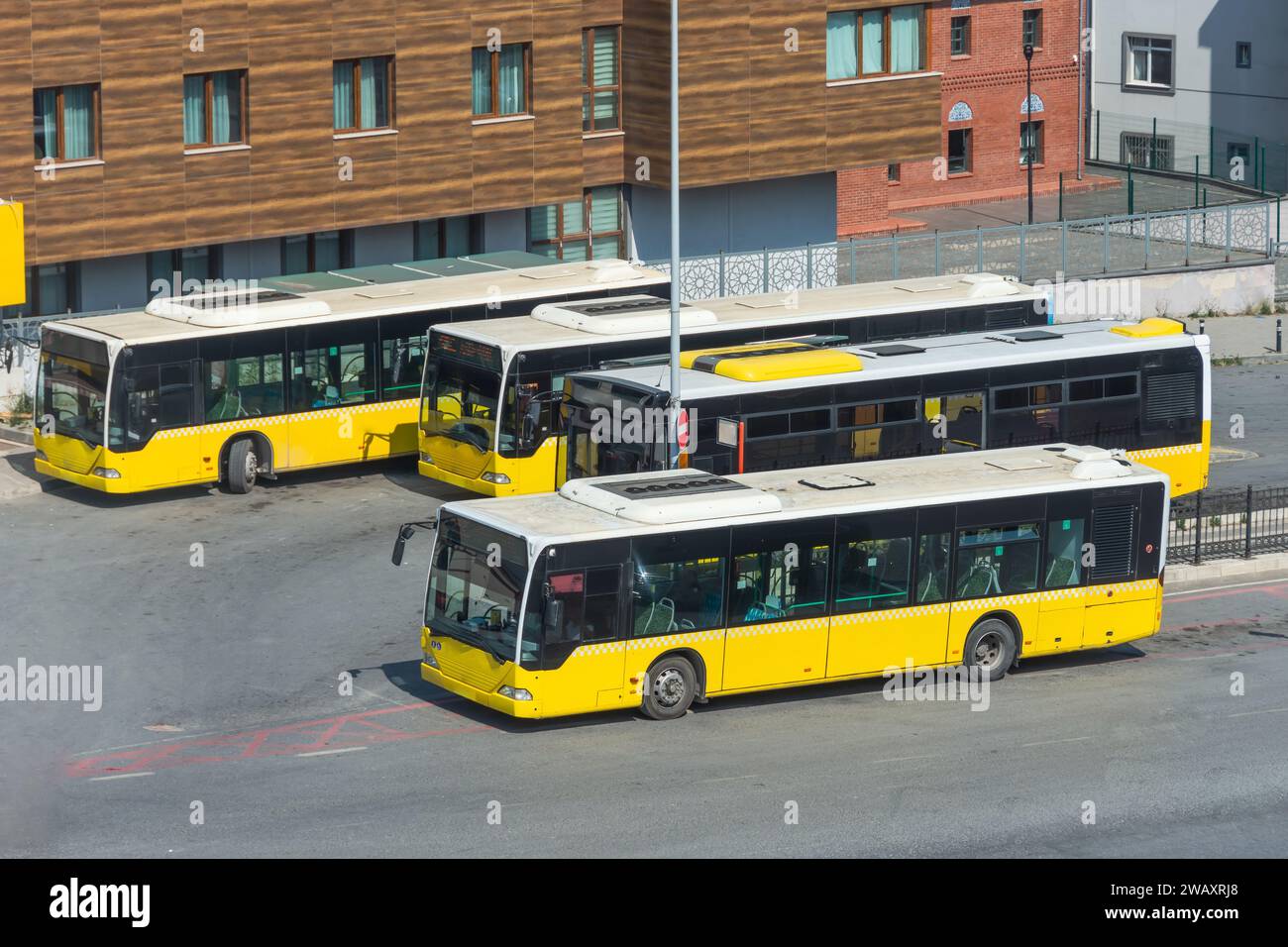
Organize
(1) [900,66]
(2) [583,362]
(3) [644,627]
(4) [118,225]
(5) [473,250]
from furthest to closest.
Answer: (1) [900,66]
(5) [473,250]
(4) [118,225]
(2) [583,362]
(3) [644,627]

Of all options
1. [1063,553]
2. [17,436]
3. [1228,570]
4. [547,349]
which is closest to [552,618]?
[1063,553]

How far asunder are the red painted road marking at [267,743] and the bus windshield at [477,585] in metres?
1.04

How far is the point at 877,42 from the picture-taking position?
168 ft

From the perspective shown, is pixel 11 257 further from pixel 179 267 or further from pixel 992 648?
pixel 992 648

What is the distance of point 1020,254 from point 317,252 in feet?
51.4

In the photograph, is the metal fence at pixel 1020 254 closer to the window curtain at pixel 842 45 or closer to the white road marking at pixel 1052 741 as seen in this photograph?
the window curtain at pixel 842 45

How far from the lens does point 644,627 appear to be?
25172mm

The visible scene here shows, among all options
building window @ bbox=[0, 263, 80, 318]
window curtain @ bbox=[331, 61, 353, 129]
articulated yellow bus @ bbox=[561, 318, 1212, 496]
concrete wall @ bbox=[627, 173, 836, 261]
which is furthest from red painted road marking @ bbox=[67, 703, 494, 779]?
concrete wall @ bbox=[627, 173, 836, 261]

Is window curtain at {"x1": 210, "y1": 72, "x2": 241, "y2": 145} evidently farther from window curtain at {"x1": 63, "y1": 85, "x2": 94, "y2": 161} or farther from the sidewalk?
the sidewalk

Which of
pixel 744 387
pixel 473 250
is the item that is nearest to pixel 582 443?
pixel 744 387

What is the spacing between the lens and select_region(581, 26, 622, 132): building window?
4872cm

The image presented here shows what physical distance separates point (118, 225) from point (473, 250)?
342 inches

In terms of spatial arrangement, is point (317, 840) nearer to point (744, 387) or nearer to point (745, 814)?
point (745, 814)

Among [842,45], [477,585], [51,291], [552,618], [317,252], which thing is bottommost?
[552,618]
